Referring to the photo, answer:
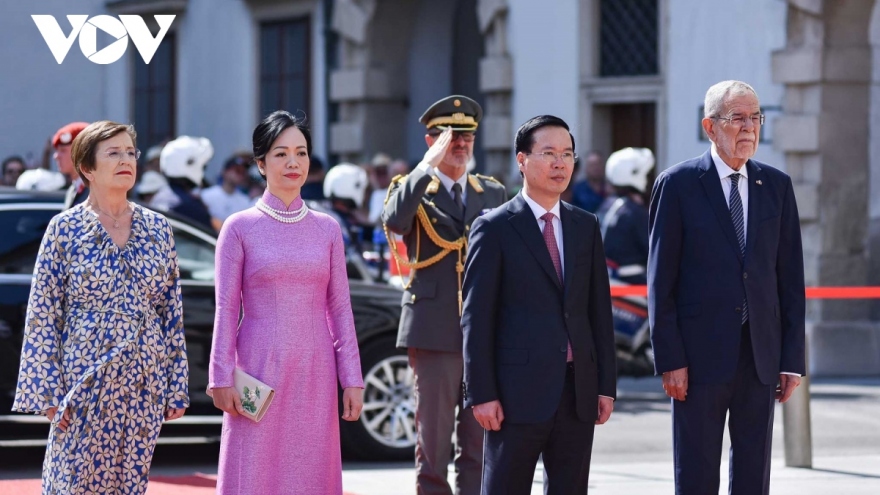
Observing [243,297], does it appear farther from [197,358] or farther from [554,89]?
[554,89]

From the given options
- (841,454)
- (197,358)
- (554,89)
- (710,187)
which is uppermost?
(554,89)

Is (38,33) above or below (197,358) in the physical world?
above

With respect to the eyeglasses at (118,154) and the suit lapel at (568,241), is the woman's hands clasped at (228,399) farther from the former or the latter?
the suit lapel at (568,241)

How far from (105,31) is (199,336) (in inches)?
671

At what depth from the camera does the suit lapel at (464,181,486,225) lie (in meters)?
7.79

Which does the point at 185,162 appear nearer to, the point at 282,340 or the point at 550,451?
the point at 282,340

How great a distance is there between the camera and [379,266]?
13.6 metres

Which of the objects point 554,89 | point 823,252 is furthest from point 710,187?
point 554,89

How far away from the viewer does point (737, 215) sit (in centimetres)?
652

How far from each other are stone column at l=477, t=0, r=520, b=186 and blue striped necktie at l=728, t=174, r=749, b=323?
12.1 meters

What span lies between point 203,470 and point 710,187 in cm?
438

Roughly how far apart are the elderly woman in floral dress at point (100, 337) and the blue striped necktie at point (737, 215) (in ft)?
6.99

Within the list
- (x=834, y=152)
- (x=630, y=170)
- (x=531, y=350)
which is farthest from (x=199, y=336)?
(x=834, y=152)

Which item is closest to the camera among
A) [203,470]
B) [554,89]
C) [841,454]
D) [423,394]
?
[423,394]
